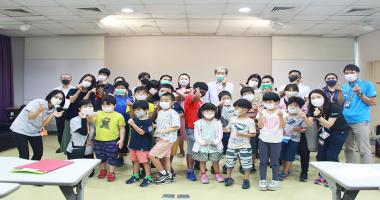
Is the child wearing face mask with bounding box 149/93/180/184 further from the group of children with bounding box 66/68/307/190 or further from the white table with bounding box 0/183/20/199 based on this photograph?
the white table with bounding box 0/183/20/199

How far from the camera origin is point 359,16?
18.1 feet

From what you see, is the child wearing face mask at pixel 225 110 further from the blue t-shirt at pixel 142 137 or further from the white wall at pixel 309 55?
the white wall at pixel 309 55

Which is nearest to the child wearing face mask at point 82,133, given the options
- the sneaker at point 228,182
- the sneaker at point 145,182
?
the sneaker at point 145,182

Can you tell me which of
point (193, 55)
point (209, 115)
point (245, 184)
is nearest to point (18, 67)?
point (193, 55)

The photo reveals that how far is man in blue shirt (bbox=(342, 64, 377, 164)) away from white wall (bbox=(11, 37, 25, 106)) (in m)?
7.48

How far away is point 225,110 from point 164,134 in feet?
2.96

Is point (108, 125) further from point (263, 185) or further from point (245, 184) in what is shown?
point (263, 185)

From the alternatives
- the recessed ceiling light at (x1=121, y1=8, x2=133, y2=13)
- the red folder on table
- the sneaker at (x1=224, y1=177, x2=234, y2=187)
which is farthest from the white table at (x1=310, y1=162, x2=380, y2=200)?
the recessed ceiling light at (x1=121, y1=8, x2=133, y2=13)

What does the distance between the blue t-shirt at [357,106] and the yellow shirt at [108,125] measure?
2.74m

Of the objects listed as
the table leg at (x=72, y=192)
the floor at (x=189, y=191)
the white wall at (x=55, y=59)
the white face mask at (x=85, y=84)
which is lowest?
the floor at (x=189, y=191)

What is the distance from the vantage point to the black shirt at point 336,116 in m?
3.47

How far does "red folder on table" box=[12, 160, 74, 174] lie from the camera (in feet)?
6.59

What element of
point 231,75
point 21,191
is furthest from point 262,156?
point 231,75

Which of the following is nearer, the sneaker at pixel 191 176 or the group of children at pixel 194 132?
the group of children at pixel 194 132
